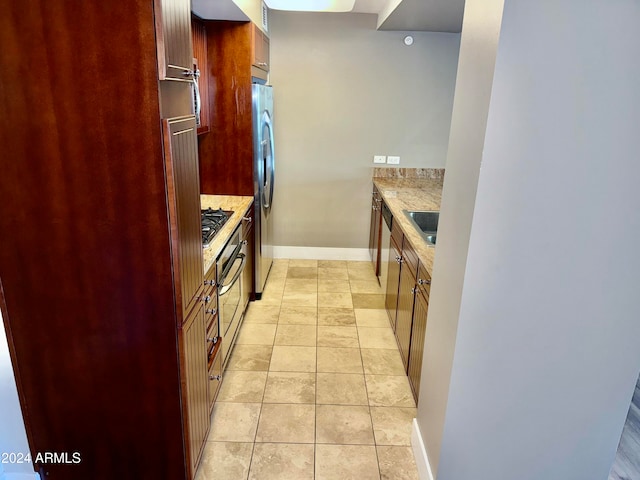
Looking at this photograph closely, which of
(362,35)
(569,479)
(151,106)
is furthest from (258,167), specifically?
(569,479)

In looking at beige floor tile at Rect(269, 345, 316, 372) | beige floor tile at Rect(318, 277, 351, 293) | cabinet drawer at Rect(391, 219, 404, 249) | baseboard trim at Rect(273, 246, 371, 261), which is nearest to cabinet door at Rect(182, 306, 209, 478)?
beige floor tile at Rect(269, 345, 316, 372)

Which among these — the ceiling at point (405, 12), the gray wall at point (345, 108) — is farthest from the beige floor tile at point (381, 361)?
the ceiling at point (405, 12)

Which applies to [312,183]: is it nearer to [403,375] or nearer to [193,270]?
[403,375]

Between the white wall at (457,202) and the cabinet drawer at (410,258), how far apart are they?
47 cm

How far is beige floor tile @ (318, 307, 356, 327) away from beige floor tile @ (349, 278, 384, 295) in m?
0.42

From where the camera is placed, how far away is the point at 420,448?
2051mm

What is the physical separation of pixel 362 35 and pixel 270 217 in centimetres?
192

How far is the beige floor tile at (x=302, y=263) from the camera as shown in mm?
4619

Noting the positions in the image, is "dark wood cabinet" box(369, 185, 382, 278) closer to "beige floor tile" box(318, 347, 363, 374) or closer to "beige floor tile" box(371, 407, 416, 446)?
"beige floor tile" box(318, 347, 363, 374)

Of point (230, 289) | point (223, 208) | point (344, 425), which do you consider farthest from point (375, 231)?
point (344, 425)

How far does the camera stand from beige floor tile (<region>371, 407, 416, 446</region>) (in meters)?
2.23

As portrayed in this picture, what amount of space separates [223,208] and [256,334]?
3.09 feet

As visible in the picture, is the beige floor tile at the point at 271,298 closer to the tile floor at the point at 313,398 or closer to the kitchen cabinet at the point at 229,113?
the tile floor at the point at 313,398

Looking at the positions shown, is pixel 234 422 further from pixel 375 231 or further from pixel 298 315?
pixel 375 231
